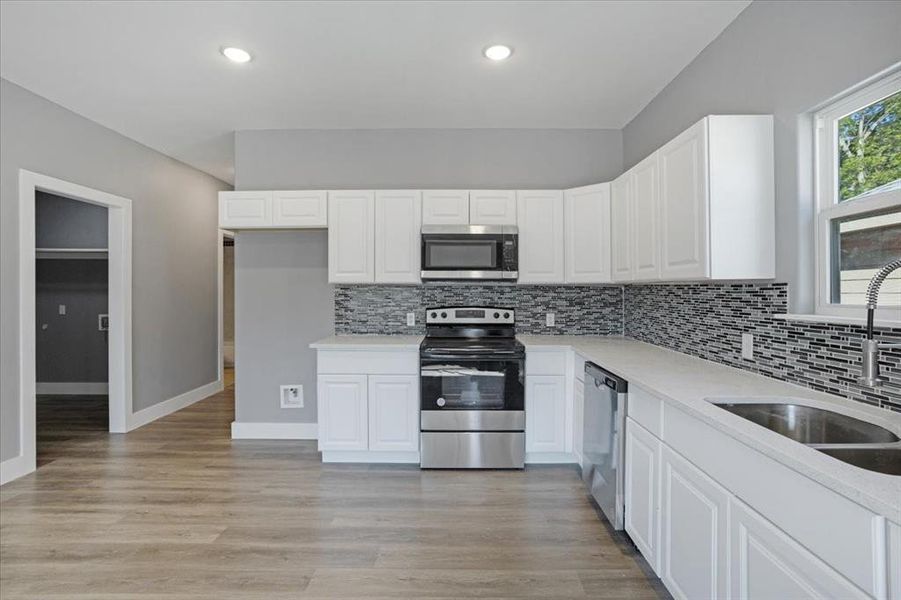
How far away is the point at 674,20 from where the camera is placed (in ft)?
8.18

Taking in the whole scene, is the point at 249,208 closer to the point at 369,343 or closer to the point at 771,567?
the point at 369,343

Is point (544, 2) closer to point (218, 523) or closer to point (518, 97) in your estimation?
point (518, 97)

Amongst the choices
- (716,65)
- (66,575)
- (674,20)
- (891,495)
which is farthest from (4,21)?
(891,495)

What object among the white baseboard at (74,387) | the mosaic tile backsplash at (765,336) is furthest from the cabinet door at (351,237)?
the white baseboard at (74,387)

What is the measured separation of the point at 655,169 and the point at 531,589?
222 centimetres

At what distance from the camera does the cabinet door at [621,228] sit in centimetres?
325

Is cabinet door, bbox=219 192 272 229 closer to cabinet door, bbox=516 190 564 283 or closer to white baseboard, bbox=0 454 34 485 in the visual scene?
cabinet door, bbox=516 190 564 283

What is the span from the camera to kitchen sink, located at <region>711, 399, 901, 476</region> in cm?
133

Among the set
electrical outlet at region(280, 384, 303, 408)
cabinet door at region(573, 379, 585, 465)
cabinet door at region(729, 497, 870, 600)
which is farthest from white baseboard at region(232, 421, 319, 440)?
cabinet door at region(729, 497, 870, 600)

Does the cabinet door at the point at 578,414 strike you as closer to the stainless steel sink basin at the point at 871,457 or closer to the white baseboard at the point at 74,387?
the stainless steel sink basin at the point at 871,457

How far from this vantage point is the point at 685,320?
10.00 ft

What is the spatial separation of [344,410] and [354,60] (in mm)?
2299

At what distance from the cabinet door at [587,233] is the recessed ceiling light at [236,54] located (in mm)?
2343

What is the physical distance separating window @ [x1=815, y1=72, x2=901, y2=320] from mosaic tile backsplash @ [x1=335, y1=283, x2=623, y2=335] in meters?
2.09
